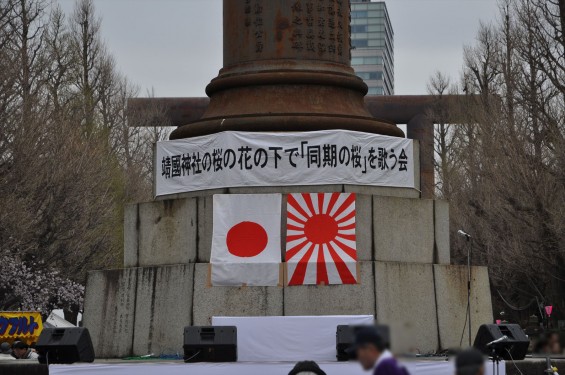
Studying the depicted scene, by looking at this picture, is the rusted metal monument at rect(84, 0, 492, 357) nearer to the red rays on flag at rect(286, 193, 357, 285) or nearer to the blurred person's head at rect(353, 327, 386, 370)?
the red rays on flag at rect(286, 193, 357, 285)

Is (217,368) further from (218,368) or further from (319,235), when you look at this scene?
(319,235)

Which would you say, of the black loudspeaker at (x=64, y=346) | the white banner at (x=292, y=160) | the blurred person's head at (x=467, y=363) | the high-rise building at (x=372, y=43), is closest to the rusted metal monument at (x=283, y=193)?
the white banner at (x=292, y=160)

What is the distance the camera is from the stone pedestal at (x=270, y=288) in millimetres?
18250

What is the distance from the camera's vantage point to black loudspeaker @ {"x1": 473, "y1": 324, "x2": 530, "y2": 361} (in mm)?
16203

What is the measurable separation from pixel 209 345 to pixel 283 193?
10.8ft

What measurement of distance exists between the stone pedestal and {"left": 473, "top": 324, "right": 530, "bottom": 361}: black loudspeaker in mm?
1753

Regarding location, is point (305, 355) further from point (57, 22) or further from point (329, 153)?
point (57, 22)

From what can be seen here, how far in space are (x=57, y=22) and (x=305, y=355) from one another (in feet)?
111

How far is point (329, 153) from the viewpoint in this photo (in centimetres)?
1912

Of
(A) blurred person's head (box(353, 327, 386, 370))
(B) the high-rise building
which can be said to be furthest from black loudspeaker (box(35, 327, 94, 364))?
(B) the high-rise building

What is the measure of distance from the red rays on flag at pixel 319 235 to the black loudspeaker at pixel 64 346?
3.21 metres

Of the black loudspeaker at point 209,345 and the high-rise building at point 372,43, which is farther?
the high-rise building at point 372,43

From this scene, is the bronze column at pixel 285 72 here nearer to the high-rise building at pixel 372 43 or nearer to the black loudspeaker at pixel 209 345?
the black loudspeaker at pixel 209 345

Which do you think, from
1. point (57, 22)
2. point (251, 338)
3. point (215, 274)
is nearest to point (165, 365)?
point (251, 338)
